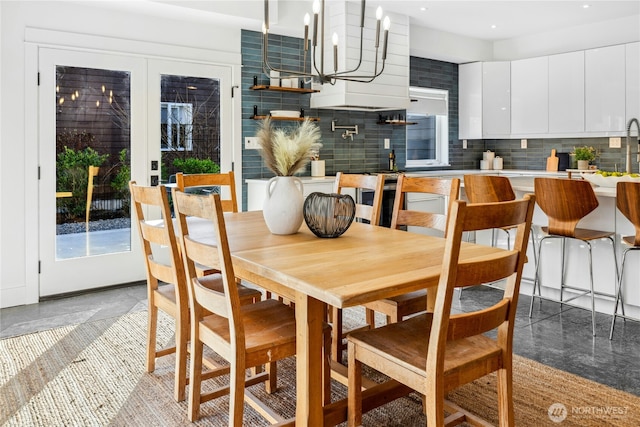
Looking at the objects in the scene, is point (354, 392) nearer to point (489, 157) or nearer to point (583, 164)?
point (583, 164)

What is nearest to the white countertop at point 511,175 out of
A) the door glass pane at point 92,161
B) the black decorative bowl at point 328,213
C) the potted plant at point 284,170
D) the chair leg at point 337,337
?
the door glass pane at point 92,161

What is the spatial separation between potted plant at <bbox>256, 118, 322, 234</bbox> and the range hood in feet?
9.01

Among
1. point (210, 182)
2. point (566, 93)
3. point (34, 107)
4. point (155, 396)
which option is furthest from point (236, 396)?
A: point (566, 93)

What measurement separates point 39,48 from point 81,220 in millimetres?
1339

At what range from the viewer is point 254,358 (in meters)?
1.75

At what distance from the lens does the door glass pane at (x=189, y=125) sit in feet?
14.7

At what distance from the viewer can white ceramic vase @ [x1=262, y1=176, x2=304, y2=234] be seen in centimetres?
221

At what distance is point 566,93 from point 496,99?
0.85m

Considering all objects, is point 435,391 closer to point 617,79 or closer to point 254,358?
point 254,358

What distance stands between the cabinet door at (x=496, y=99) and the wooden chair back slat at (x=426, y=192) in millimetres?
4352

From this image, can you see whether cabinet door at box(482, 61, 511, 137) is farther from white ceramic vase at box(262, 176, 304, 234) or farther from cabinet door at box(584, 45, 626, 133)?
white ceramic vase at box(262, 176, 304, 234)

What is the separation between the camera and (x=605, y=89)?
5.61m

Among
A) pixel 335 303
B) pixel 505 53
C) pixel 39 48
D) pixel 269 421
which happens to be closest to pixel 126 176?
pixel 39 48

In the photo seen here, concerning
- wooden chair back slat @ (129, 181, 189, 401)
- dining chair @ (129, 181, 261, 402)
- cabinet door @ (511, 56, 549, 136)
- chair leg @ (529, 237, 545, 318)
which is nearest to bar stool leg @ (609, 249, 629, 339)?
chair leg @ (529, 237, 545, 318)
